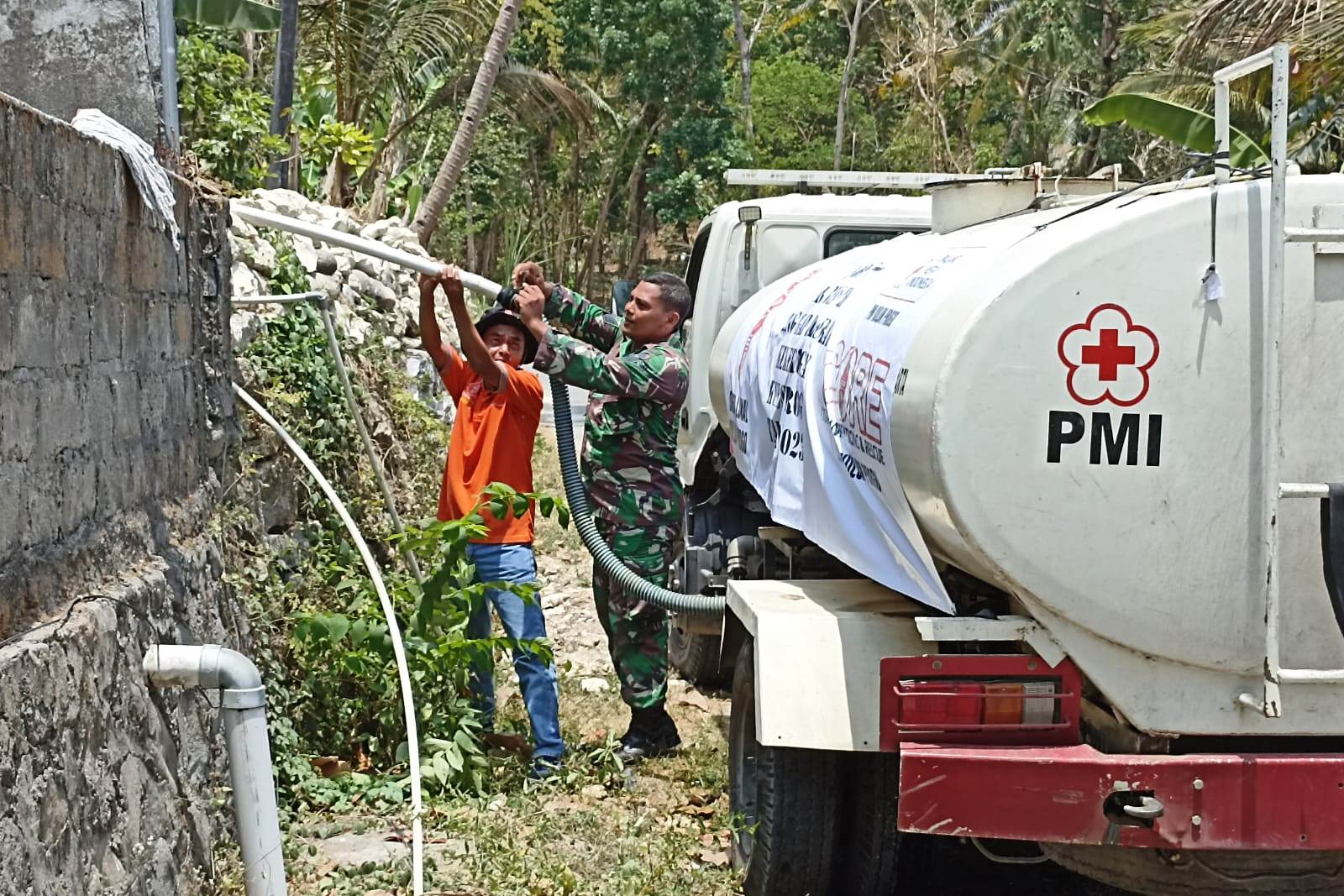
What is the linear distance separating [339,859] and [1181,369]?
3003 millimetres

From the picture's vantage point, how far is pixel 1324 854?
153 inches

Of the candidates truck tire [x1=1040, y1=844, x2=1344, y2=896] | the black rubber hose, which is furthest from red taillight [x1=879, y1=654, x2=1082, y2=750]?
the black rubber hose

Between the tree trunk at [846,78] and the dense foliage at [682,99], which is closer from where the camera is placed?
the dense foliage at [682,99]

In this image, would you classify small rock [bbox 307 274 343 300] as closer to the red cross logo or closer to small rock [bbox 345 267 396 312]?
small rock [bbox 345 267 396 312]

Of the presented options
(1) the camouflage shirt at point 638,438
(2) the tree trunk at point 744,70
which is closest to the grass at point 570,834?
(1) the camouflage shirt at point 638,438

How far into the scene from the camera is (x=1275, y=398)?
139 inches

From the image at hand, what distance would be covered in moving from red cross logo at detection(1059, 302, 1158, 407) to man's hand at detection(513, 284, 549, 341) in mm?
2709

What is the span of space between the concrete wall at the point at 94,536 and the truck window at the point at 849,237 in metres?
3.07

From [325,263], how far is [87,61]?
11.8 ft

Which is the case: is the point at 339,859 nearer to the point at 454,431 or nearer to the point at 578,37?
the point at 454,431

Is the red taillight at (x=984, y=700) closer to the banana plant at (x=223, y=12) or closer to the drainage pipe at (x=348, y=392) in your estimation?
the drainage pipe at (x=348, y=392)

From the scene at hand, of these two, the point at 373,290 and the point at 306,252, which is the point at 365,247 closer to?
the point at 306,252

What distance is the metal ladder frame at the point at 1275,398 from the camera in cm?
348

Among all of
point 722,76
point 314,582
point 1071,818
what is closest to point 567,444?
point 314,582
